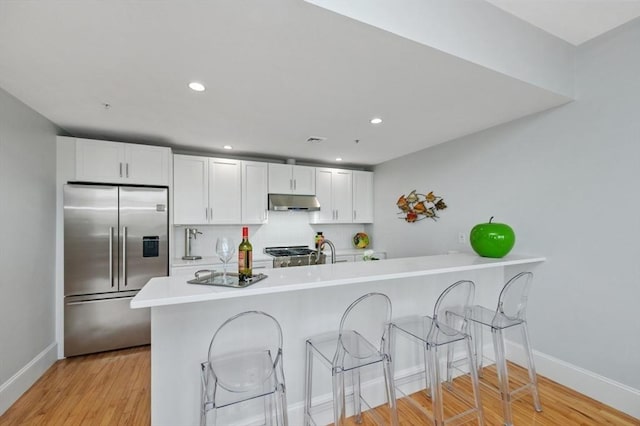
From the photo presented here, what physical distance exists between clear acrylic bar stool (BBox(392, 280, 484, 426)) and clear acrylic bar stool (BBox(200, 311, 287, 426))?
0.87m

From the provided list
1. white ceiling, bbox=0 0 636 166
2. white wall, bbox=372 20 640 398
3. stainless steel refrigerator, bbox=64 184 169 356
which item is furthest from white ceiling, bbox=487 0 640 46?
stainless steel refrigerator, bbox=64 184 169 356

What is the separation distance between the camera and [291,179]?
435 cm

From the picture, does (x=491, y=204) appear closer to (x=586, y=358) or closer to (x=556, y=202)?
(x=556, y=202)

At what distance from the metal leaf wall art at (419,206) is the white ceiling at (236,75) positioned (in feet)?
2.94

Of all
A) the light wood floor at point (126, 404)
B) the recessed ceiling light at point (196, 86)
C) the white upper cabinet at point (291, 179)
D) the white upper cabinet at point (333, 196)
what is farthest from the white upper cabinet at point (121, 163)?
the white upper cabinet at point (333, 196)

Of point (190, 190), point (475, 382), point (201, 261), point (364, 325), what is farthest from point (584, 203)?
point (190, 190)

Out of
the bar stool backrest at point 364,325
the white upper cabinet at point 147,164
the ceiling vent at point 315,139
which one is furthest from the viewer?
the ceiling vent at point 315,139

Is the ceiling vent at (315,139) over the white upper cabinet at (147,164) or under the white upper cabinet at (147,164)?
over

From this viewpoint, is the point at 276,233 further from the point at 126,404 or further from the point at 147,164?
the point at 126,404

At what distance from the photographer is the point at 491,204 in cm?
297

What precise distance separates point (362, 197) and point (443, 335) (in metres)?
3.17

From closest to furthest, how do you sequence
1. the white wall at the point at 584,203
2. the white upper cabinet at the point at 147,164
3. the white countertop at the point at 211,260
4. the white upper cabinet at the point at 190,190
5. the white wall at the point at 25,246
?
the white wall at the point at 584,203
the white wall at the point at 25,246
the white upper cabinet at the point at 147,164
the white countertop at the point at 211,260
the white upper cabinet at the point at 190,190

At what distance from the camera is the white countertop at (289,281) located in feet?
4.40

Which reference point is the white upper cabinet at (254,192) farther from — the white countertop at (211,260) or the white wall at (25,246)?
the white wall at (25,246)
